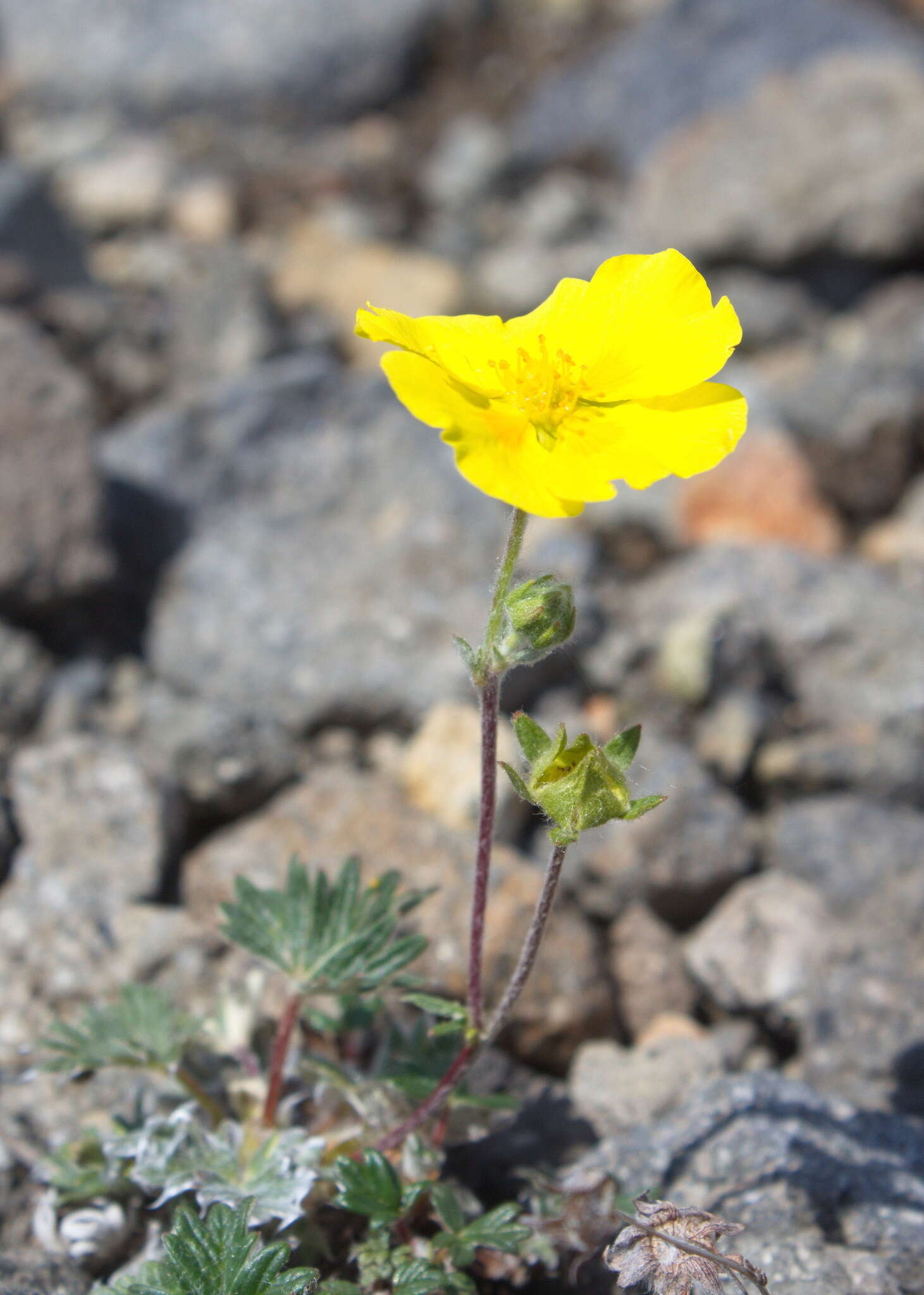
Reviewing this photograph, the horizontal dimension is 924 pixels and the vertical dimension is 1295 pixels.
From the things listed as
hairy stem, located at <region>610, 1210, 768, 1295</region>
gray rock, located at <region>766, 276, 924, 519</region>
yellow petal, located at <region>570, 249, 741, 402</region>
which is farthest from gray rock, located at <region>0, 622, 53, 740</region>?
gray rock, located at <region>766, 276, 924, 519</region>

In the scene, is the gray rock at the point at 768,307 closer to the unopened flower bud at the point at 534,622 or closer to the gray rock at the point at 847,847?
the gray rock at the point at 847,847

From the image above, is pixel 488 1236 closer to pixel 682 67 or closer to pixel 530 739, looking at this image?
pixel 530 739

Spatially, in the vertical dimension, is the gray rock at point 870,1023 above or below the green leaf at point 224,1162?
below

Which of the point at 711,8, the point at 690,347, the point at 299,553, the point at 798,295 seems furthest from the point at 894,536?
the point at 711,8

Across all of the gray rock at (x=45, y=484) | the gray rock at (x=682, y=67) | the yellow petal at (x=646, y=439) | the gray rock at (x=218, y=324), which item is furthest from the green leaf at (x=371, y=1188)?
the gray rock at (x=682, y=67)

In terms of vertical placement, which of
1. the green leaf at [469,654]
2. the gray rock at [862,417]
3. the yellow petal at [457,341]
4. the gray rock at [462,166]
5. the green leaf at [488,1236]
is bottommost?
the green leaf at [488,1236]

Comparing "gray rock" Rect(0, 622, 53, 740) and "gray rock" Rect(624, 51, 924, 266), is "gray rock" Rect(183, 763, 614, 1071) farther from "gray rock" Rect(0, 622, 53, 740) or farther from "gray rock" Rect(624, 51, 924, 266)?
"gray rock" Rect(624, 51, 924, 266)
